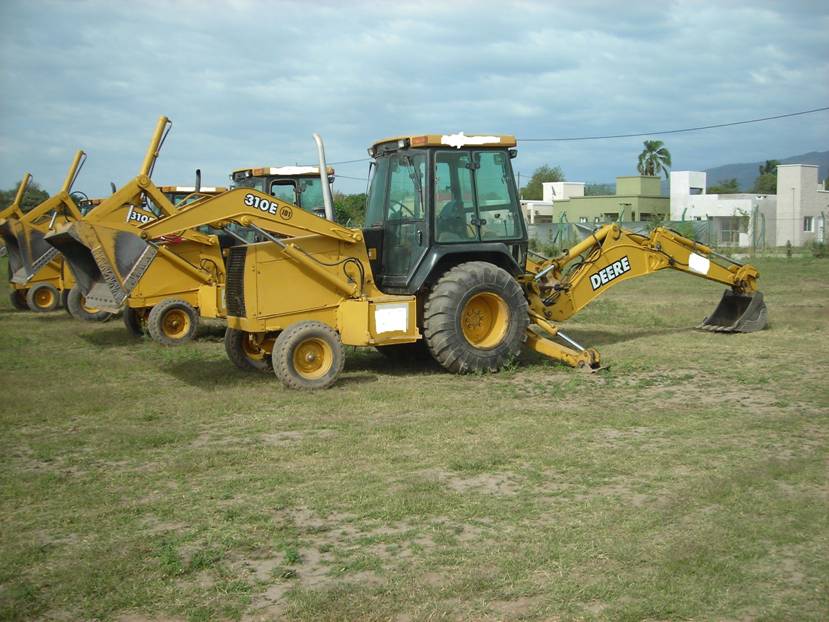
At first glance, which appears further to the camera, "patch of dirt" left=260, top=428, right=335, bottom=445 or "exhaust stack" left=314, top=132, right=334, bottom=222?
"exhaust stack" left=314, top=132, right=334, bottom=222

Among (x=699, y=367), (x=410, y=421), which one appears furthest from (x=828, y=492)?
(x=699, y=367)

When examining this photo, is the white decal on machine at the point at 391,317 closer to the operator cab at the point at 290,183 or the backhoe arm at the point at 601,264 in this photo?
the backhoe arm at the point at 601,264

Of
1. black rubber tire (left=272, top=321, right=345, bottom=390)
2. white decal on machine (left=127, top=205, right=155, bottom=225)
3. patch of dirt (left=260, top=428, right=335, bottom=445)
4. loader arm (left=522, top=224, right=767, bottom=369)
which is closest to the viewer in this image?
patch of dirt (left=260, top=428, right=335, bottom=445)

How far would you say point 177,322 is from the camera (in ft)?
45.1

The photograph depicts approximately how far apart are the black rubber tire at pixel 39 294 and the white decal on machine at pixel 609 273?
12.2 m

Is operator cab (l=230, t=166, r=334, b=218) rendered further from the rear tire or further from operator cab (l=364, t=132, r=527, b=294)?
operator cab (l=364, t=132, r=527, b=294)

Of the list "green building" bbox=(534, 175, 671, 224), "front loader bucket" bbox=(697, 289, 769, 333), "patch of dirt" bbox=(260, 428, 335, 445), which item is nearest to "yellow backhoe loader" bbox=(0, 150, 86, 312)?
"patch of dirt" bbox=(260, 428, 335, 445)

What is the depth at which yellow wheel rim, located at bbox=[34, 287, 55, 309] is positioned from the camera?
62.6 feet

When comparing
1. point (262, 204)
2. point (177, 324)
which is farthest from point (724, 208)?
point (262, 204)

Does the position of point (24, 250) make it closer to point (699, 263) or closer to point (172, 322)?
point (172, 322)

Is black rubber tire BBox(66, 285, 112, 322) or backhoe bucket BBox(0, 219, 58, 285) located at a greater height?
backhoe bucket BBox(0, 219, 58, 285)

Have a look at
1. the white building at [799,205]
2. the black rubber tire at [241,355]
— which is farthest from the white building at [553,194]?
A: the black rubber tire at [241,355]

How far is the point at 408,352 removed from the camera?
38.2ft

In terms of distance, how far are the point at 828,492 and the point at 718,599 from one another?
195 cm
